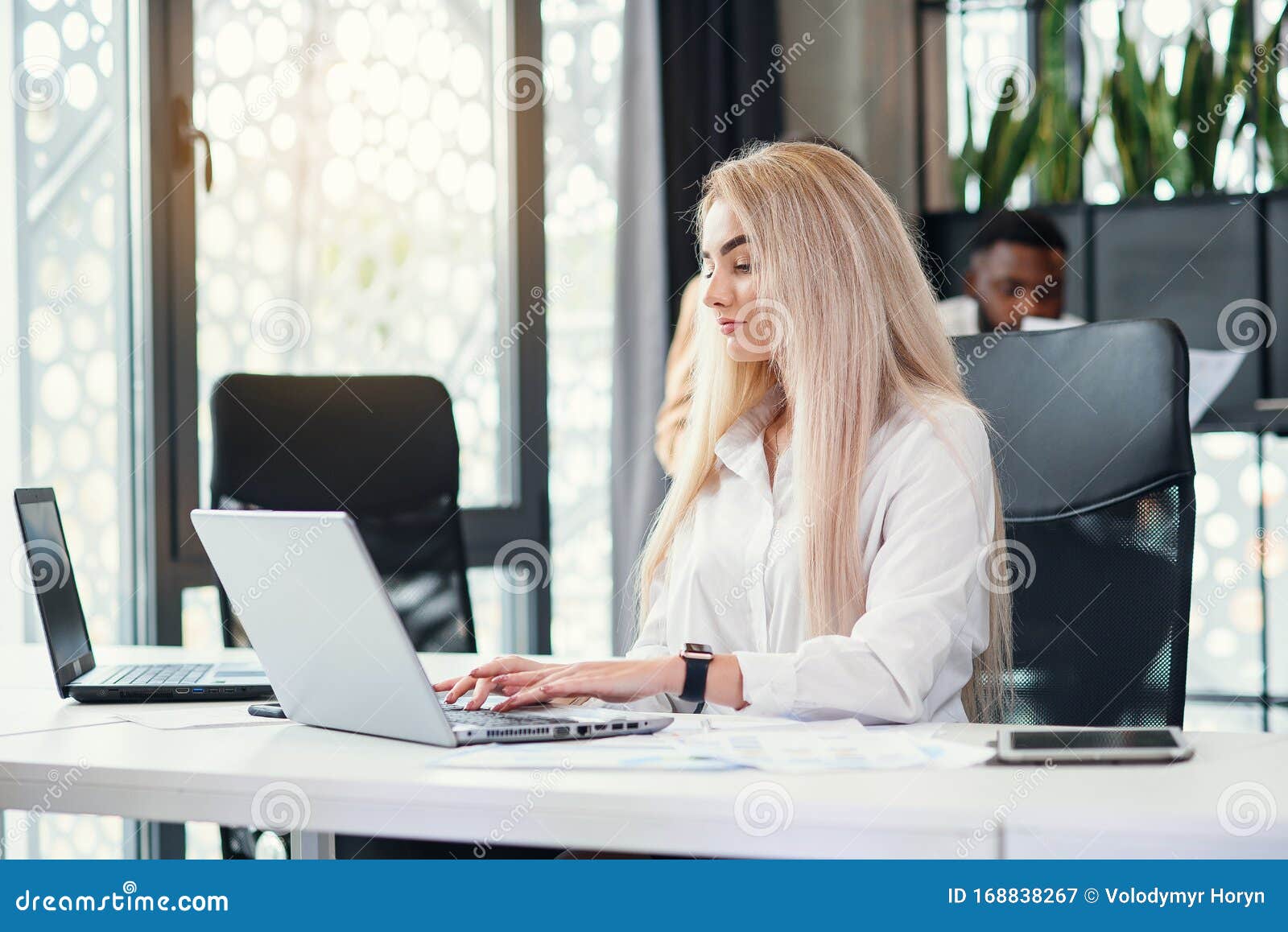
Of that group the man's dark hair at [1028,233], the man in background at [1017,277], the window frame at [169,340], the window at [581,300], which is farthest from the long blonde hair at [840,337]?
the man's dark hair at [1028,233]

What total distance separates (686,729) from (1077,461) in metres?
0.71

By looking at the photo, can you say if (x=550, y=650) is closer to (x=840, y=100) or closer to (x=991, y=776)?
(x=840, y=100)

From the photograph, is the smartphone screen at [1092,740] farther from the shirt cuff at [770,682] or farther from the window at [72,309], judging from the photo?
the window at [72,309]

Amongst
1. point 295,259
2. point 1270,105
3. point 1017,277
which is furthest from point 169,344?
point 1270,105

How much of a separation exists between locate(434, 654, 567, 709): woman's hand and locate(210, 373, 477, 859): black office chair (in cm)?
83

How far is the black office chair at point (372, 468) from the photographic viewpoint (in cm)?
218

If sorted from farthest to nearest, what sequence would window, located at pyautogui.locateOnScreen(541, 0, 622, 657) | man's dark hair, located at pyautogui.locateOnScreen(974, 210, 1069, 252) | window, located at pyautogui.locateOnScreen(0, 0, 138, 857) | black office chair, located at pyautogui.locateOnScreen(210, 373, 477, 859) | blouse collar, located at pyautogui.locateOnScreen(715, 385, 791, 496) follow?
man's dark hair, located at pyautogui.locateOnScreen(974, 210, 1069, 252) < window, located at pyautogui.locateOnScreen(541, 0, 622, 657) < window, located at pyautogui.locateOnScreen(0, 0, 138, 857) < black office chair, located at pyautogui.locateOnScreen(210, 373, 477, 859) < blouse collar, located at pyautogui.locateOnScreen(715, 385, 791, 496)

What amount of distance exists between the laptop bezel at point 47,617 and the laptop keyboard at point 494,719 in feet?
1.59

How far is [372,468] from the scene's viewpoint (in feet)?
7.61

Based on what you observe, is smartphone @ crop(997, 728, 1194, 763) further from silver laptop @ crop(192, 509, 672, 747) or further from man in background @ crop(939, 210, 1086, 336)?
man in background @ crop(939, 210, 1086, 336)

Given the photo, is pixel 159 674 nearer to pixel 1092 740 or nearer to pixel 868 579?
pixel 868 579

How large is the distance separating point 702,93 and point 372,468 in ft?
6.60

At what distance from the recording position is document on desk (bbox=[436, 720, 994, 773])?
110 centimetres

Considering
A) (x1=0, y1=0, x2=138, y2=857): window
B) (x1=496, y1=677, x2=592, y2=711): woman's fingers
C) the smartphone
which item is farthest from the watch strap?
(x1=0, y1=0, x2=138, y2=857): window
